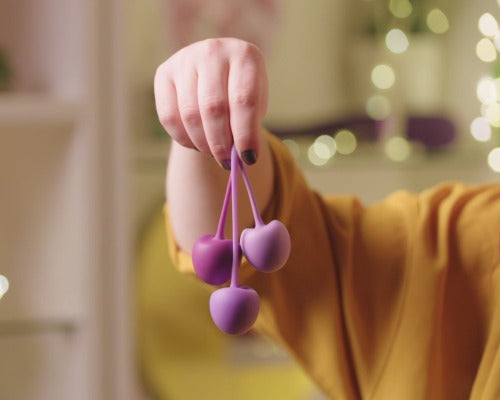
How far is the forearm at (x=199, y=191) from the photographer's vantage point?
2.08 ft

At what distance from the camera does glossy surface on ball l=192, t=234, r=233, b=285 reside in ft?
1.65

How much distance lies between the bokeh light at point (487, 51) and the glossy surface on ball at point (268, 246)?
1.16 metres

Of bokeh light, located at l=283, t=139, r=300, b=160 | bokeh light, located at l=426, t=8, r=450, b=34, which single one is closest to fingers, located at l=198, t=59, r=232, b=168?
bokeh light, located at l=283, t=139, r=300, b=160

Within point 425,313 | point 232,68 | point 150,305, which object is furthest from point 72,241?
point 232,68

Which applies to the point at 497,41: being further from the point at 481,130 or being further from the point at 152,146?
the point at 152,146

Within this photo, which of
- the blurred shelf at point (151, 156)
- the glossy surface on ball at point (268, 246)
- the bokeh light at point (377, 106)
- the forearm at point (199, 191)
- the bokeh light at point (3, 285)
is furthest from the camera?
the bokeh light at point (377, 106)

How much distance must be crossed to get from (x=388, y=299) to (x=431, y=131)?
0.86 m

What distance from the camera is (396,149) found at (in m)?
1.54

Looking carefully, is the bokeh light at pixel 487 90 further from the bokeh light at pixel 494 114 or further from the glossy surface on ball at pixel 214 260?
the glossy surface on ball at pixel 214 260

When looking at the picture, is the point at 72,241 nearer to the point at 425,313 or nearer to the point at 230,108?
the point at 425,313

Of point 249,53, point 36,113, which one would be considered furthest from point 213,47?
point 36,113

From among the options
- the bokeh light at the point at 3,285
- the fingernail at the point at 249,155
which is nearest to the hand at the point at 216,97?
the fingernail at the point at 249,155

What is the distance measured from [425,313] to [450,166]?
2.84 ft

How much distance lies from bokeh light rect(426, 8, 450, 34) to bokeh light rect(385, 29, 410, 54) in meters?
0.06
